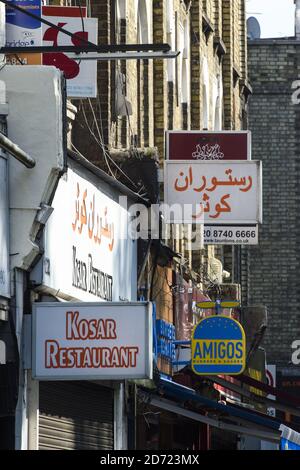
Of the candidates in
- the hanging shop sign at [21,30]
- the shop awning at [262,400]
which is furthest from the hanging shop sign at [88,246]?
the shop awning at [262,400]

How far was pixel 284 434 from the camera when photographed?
69.4 feet

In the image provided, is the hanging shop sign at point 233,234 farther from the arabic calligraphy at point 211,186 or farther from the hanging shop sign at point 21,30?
the hanging shop sign at point 21,30

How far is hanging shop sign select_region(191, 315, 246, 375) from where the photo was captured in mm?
21281

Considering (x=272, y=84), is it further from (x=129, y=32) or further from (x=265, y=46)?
(x=129, y=32)

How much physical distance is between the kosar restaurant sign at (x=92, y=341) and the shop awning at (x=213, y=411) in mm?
3883

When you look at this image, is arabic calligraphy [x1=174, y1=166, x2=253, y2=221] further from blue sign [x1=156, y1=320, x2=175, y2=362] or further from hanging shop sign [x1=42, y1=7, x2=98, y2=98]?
hanging shop sign [x1=42, y1=7, x2=98, y2=98]

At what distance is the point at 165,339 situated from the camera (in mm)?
20797

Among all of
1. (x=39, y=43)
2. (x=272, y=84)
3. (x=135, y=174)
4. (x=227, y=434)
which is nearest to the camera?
(x=39, y=43)

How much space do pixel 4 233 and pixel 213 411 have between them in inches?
351

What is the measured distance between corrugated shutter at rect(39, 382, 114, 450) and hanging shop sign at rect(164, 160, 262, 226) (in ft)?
9.76

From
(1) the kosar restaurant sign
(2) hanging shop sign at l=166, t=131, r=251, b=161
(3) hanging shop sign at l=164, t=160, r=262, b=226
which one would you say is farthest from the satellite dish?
(1) the kosar restaurant sign

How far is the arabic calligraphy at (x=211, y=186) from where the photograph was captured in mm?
20797
